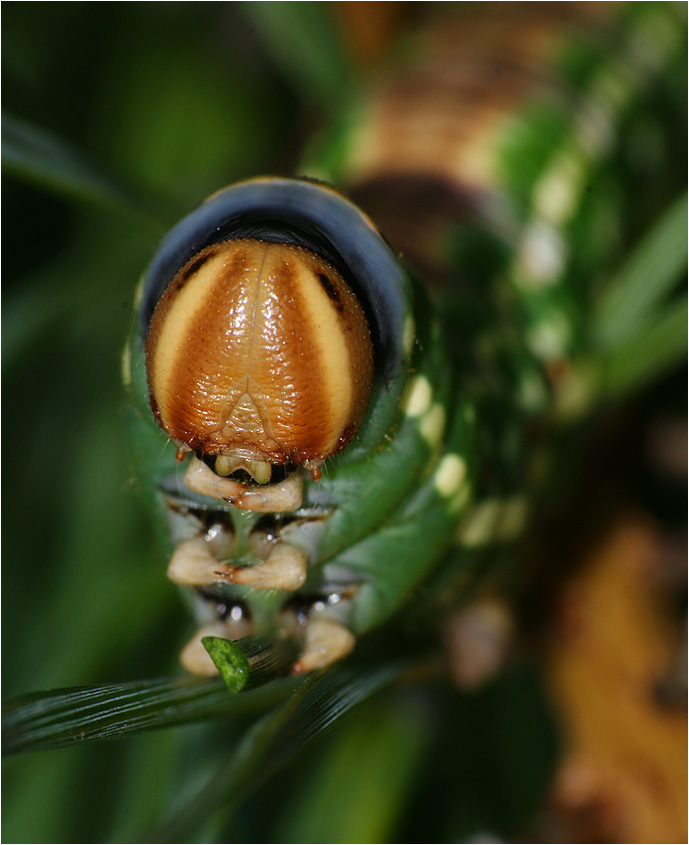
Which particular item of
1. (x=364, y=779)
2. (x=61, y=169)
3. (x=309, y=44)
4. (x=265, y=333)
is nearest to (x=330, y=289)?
(x=265, y=333)

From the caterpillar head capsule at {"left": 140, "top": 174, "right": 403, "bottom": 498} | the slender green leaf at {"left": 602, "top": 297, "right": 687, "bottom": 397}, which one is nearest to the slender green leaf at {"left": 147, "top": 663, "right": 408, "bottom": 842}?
the caterpillar head capsule at {"left": 140, "top": 174, "right": 403, "bottom": 498}

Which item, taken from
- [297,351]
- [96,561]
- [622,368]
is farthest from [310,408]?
[96,561]

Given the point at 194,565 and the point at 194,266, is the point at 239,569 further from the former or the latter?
the point at 194,266

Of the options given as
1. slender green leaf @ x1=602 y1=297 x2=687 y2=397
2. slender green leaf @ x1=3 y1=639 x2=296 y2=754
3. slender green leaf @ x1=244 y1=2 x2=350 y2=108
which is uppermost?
slender green leaf @ x1=244 y1=2 x2=350 y2=108

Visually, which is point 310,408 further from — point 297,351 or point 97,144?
point 97,144

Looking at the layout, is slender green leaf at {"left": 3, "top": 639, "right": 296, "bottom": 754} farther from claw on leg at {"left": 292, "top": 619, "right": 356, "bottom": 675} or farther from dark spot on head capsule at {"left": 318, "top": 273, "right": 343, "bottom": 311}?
dark spot on head capsule at {"left": 318, "top": 273, "right": 343, "bottom": 311}

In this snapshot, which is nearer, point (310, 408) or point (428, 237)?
point (310, 408)

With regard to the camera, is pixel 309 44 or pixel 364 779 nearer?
pixel 364 779
